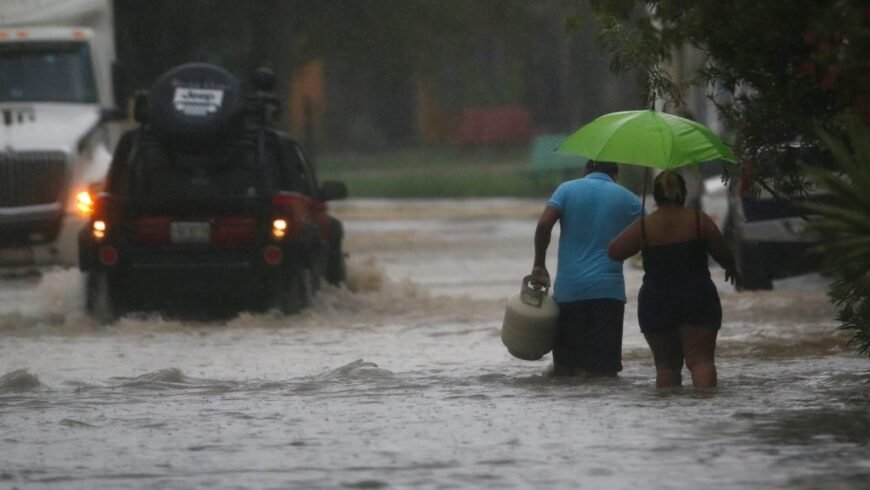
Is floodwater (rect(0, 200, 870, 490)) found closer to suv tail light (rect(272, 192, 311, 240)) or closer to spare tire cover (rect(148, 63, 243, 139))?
suv tail light (rect(272, 192, 311, 240))

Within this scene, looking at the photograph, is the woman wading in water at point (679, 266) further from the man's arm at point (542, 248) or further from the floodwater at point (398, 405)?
the man's arm at point (542, 248)

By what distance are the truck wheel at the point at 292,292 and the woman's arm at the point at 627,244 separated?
22.1ft

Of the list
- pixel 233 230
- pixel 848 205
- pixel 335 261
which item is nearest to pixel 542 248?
pixel 848 205

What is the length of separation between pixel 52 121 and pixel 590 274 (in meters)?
13.1

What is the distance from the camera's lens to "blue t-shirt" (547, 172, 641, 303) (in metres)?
12.1

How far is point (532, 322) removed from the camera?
12000 millimetres

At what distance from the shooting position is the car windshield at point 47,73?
2462 centimetres

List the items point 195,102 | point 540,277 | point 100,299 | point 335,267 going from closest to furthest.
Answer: point 540,277
point 100,299
point 195,102
point 335,267

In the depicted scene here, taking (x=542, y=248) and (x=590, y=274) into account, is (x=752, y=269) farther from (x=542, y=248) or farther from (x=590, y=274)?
(x=542, y=248)

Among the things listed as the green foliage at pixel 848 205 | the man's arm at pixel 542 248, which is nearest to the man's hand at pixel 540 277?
the man's arm at pixel 542 248

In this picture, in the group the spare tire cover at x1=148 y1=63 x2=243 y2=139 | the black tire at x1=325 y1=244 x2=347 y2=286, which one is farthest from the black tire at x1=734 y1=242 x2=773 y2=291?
the spare tire cover at x1=148 y1=63 x2=243 y2=139

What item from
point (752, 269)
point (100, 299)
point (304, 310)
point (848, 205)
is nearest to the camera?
point (848, 205)

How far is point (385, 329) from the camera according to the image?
1764 cm

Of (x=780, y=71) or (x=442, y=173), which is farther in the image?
(x=442, y=173)
